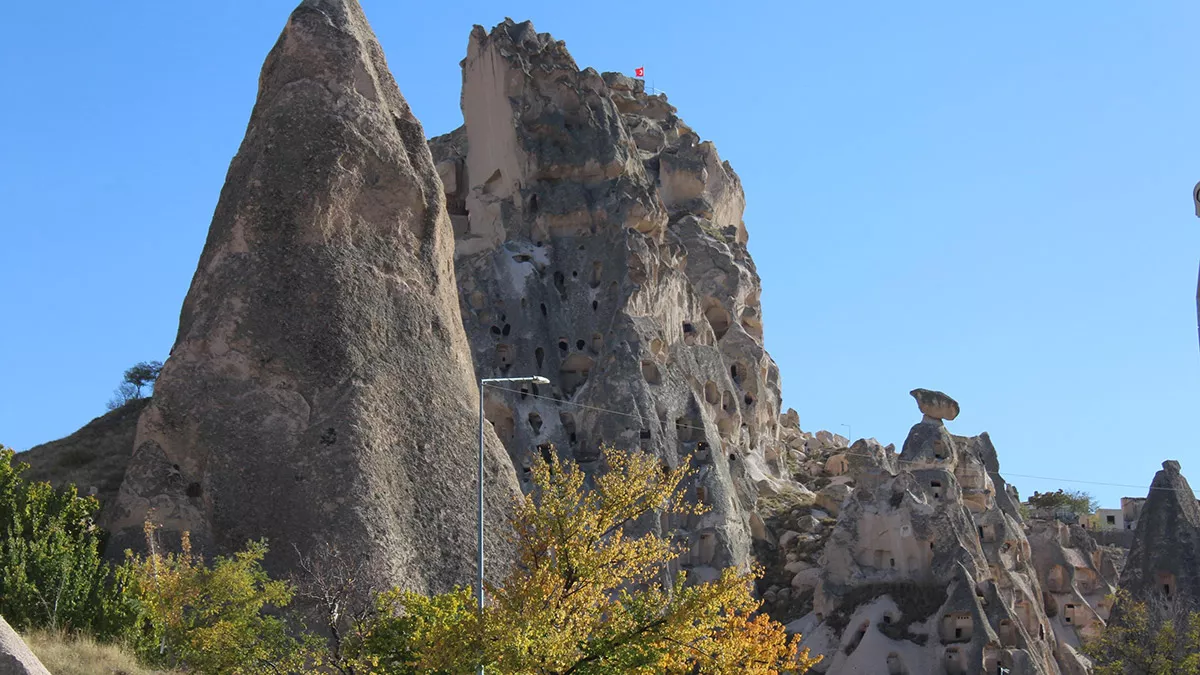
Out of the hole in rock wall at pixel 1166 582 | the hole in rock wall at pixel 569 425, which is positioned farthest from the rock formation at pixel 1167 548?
the hole in rock wall at pixel 569 425

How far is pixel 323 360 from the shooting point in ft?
117

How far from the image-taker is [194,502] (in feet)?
112

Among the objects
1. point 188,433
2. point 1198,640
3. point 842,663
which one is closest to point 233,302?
point 188,433

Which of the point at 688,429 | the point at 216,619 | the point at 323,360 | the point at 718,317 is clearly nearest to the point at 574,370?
the point at 688,429

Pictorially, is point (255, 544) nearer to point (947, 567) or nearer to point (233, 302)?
point (233, 302)

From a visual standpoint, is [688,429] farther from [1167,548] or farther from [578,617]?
[578,617]

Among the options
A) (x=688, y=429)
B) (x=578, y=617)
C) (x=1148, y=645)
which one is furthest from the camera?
(x=688, y=429)

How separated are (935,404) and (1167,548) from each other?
10.3 m

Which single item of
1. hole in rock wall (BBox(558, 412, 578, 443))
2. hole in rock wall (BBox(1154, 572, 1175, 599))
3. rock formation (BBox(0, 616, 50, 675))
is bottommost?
rock formation (BBox(0, 616, 50, 675))

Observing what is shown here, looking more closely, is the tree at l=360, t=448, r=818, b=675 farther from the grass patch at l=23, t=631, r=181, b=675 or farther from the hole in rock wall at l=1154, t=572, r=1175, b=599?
the hole in rock wall at l=1154, t=572, r=1175, b=599

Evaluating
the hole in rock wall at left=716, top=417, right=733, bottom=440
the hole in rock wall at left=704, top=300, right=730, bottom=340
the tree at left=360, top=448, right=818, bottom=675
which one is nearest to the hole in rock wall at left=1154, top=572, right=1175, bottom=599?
the hole in rock wall at left=716, top=417, right=733, bottom=440

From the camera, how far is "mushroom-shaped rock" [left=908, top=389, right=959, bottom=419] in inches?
2504

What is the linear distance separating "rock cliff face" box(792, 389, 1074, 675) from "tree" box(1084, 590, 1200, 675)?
2.59 metres

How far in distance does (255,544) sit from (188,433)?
508cm
